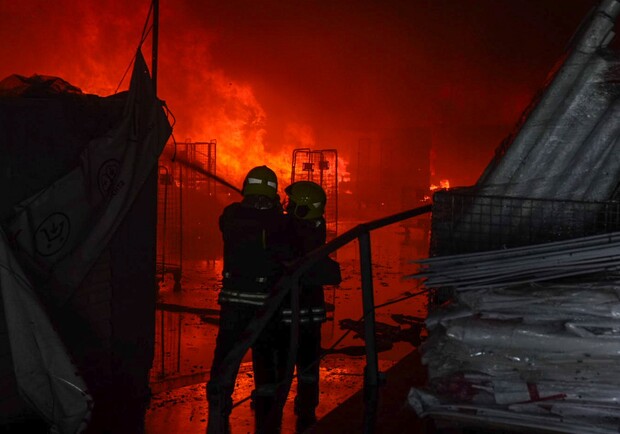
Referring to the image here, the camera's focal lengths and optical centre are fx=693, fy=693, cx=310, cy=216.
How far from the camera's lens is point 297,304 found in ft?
9.75

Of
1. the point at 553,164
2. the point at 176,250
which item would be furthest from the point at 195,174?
the point at 553,164

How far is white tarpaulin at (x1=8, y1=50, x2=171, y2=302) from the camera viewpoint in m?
4.81

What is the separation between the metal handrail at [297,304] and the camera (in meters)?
2.08

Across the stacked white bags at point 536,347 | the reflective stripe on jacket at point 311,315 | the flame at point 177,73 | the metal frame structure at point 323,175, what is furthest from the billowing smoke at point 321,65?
the stacked white bags at point 536,347

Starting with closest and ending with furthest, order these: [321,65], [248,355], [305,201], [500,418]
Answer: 1. [500,418]
2. [305,201]
3. [248,355]
4. [321,65]

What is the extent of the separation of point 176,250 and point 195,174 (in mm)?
2615

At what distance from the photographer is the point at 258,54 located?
85.0 ft

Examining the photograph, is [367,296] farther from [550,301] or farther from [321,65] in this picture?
[321,65]

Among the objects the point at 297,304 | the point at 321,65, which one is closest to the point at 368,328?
the point at 297,304

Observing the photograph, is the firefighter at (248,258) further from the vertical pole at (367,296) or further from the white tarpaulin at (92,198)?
the vertical pole at (367,296)

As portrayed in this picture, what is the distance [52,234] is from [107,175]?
650 mm

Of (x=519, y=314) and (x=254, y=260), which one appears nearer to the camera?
(x=519, y=314)

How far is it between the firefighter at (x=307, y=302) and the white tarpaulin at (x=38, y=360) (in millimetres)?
1489

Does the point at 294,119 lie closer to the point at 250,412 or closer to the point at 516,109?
the point at 516,109
